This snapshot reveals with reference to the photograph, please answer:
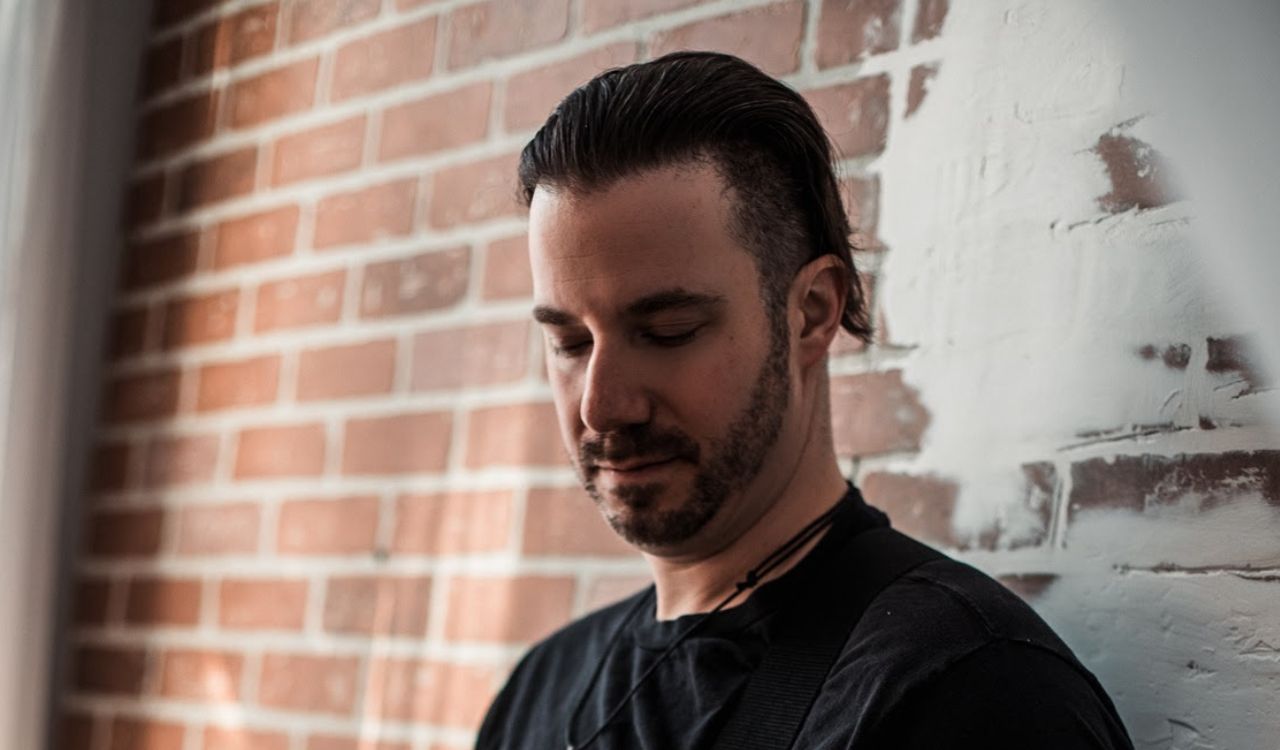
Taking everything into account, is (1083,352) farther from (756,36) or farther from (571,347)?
(756,36)

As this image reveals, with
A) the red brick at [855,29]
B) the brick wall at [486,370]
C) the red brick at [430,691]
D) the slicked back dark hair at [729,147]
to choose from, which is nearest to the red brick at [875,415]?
the brick wall at [486,370]

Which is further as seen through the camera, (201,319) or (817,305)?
(201,319)

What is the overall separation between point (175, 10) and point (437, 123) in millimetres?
766

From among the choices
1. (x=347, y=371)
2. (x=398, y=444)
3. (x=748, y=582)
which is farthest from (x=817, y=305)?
(x=347, y=371)

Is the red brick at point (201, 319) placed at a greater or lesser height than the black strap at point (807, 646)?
greater

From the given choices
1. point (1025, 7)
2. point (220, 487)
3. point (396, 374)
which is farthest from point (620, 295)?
point (220, 487)

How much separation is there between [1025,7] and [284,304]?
3.95 feet

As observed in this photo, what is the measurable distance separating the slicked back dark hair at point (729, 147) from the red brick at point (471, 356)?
0.46 metres

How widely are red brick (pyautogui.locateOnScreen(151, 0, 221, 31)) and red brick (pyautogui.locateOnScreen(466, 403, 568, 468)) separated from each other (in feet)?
3.21

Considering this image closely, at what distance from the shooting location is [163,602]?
2.23 metres

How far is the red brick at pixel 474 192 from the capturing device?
1.81 meters

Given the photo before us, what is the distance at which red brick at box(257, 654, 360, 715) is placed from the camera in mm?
1904

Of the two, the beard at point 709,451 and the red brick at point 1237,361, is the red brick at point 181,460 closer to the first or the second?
the beard at point 709,451

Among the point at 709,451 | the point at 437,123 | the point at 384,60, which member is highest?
the point at 384,60
